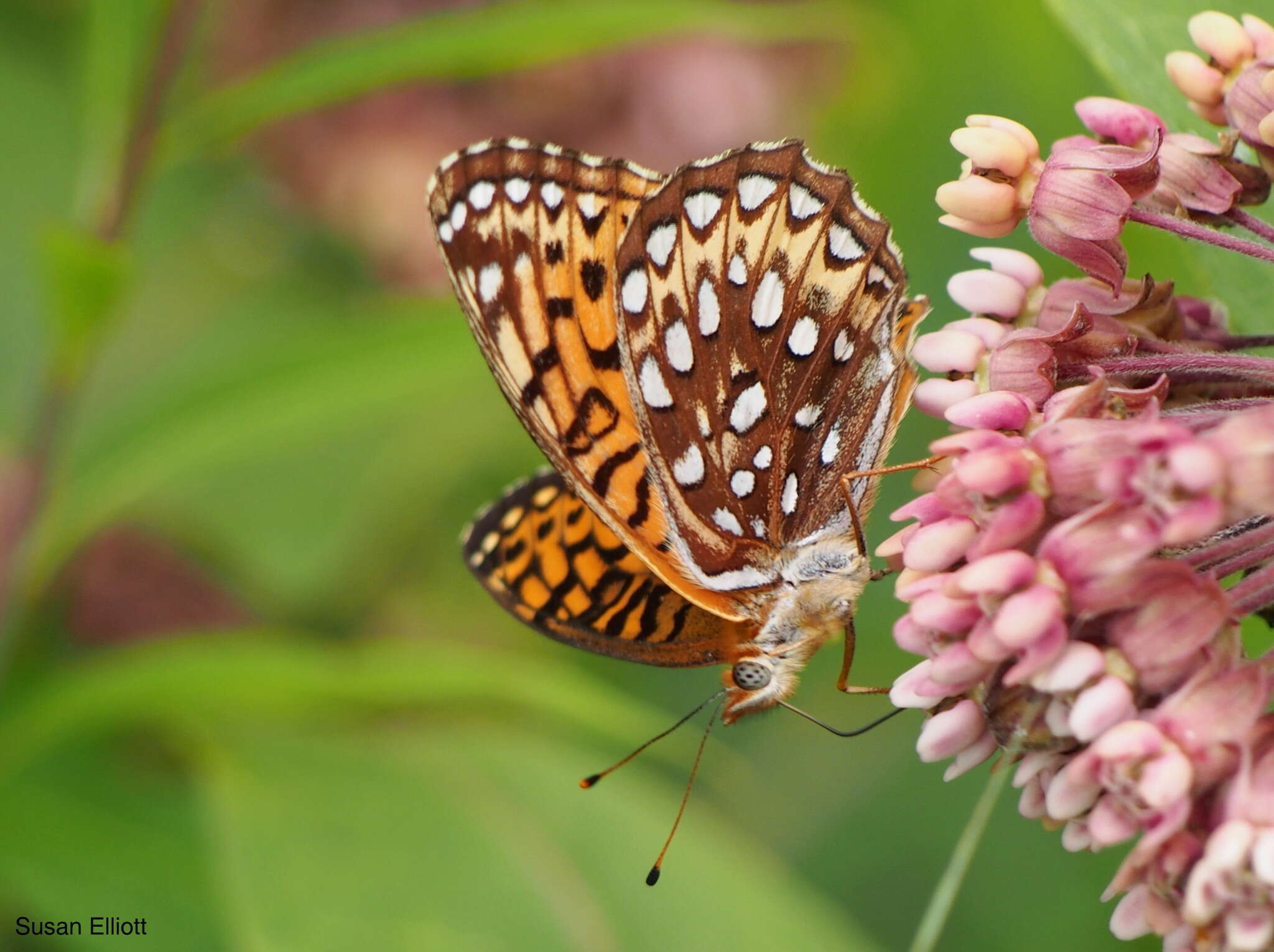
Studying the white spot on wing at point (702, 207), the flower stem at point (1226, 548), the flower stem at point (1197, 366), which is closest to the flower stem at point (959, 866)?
the flower stem at point (1226, 548)

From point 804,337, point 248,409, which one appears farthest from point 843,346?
point 248,409

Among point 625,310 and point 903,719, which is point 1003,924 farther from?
point 625,310

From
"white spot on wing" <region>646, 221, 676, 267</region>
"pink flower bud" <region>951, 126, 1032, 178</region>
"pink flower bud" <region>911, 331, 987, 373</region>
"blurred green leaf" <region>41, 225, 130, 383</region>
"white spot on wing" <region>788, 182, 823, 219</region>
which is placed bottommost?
"pink flower bud" <region>911, 331, 987, 373</region>

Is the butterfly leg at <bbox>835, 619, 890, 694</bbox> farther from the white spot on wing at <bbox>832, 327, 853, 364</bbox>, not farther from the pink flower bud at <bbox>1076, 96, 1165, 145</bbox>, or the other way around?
the pink flower bud at <bbox>1076, 96, 1165, 145</bbox>

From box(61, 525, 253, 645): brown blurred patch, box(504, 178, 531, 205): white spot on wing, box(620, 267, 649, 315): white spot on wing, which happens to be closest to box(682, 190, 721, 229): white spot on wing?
box(620, 267, 649, 315): white spot on wing

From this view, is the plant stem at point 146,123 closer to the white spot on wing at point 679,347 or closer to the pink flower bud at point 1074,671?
the white spot on wing at point 679,347

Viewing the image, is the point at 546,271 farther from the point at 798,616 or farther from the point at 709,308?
the point at 798,616
